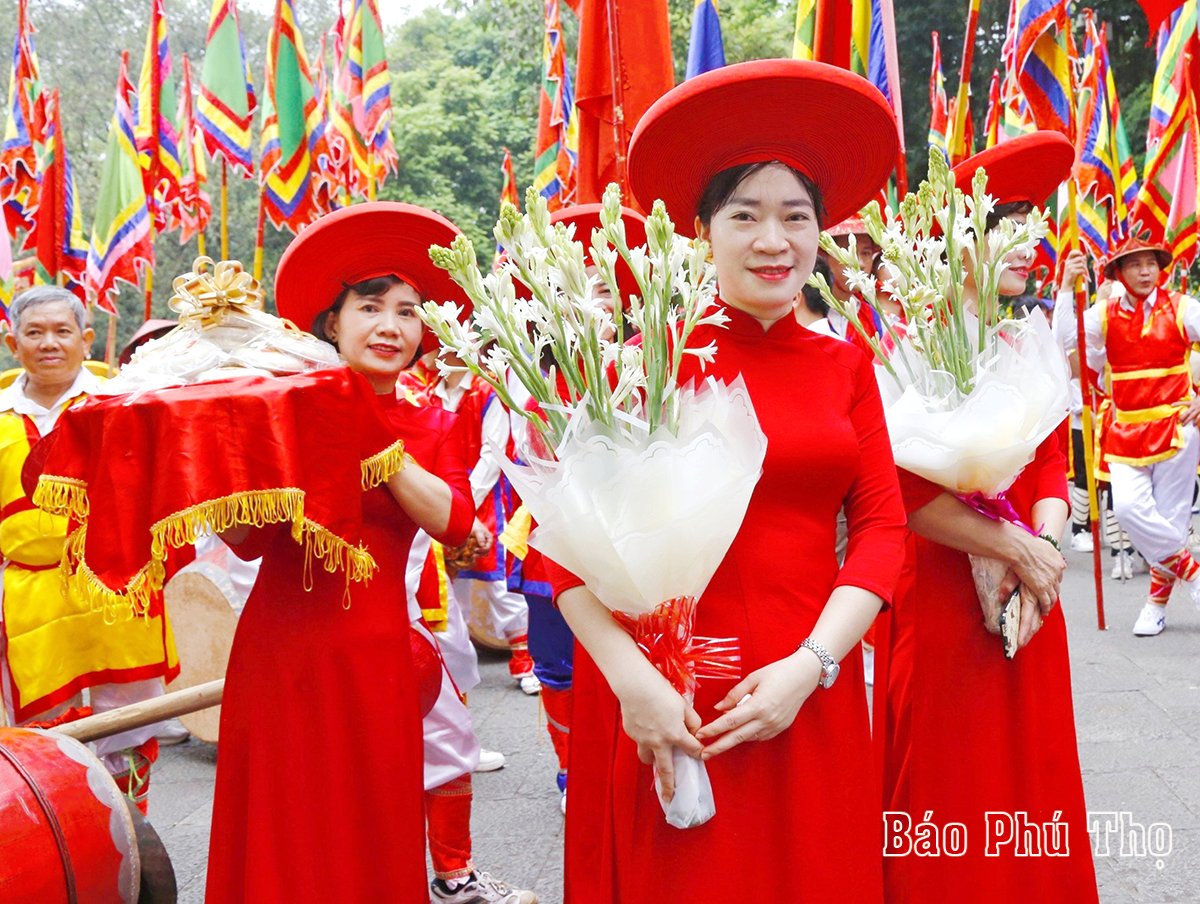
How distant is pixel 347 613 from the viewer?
2693mm

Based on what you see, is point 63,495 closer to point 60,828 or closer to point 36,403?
point 60,828

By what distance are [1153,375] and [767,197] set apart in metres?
6.24

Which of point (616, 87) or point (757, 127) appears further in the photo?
point (616, 87)

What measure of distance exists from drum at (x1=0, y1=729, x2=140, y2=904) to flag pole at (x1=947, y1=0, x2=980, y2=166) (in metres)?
A: 4.77

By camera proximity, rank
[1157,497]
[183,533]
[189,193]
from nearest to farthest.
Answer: [183,533] → [1157,497] → [189,193]

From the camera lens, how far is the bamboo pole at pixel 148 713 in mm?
3211

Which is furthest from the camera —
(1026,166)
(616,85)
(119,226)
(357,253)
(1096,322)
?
(119,226)

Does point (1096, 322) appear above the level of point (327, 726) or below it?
above

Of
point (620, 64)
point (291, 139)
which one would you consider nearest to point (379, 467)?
point (620, 64)

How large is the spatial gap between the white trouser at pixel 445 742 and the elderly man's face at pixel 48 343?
76.6 inches

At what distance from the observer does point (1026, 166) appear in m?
3.15

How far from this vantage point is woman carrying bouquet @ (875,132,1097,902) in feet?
8.81

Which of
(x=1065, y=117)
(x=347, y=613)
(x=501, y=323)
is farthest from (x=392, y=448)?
(x=1065, y=117)

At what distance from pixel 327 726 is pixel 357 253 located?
117 cm
